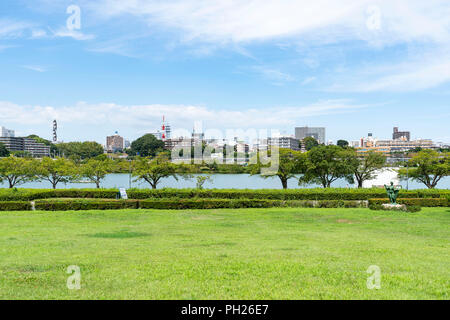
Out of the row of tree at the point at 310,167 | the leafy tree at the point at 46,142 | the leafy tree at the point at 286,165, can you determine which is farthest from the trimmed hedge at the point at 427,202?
the leafy tree at the point at 46,142

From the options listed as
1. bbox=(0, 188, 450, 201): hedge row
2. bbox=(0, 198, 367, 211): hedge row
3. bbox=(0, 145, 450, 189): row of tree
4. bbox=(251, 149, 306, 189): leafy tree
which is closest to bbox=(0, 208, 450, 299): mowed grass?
bbox=(0, 198, 367, 211): hedge row

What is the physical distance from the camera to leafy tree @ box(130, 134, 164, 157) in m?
127

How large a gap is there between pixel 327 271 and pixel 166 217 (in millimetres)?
12044

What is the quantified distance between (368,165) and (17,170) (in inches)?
1427

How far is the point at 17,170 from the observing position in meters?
40.4

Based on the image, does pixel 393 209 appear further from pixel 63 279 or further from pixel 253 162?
pixel 253 162

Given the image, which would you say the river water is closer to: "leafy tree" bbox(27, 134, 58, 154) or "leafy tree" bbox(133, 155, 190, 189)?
"leafy tree" bbox(133, 155, 190, 189)

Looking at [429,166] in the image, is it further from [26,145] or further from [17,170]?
[26,145]

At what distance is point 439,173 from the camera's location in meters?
39.8

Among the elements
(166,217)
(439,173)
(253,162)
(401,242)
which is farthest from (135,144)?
(401,242)

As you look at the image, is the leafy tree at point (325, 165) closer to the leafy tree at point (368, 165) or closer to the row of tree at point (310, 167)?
the row of tree at point (310, 167)

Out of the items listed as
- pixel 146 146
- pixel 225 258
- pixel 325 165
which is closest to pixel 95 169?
pixel 325 165

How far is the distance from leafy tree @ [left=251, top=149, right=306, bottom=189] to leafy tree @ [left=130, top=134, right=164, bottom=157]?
289ft

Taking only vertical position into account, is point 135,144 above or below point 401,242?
above
